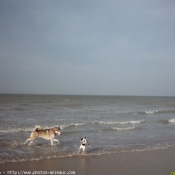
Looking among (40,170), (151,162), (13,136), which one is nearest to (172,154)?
(151,162)

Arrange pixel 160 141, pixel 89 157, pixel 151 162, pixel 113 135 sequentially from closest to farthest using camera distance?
pixel 151 162
pixel 89 157
pixel 160 141
pixel 113 135

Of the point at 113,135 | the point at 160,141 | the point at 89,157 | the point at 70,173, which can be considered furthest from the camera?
the point at 113,135

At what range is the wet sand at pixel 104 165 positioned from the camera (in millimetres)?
7590

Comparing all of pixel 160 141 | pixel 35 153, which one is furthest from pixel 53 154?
pixel 160 141

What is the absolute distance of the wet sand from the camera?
7.59 m

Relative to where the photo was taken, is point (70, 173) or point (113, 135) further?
point (113, 135)

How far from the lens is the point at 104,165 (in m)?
8.39

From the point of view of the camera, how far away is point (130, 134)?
15.5 meters

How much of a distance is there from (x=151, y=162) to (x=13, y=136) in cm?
892

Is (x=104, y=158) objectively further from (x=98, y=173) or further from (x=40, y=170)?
(x=40, y=170)

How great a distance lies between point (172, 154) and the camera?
10281 mm

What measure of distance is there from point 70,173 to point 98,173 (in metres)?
0.99

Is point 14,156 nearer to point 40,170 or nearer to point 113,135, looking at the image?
point 40,170

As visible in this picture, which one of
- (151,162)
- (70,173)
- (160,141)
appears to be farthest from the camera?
(160,141)
